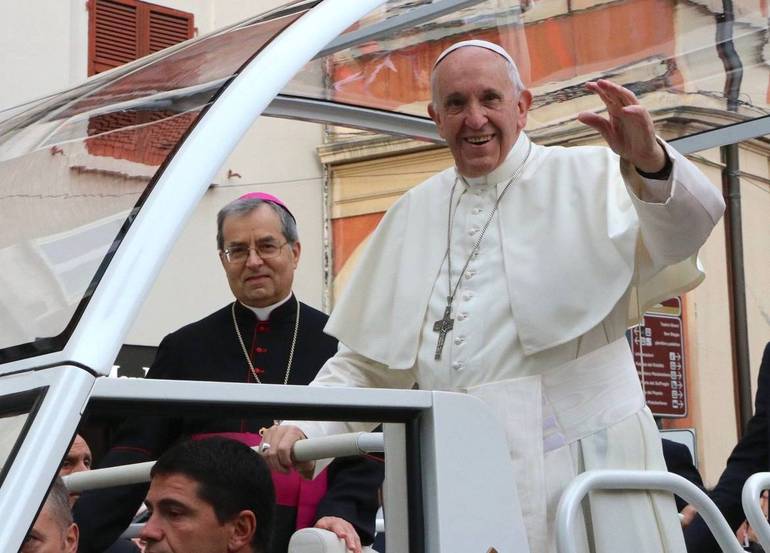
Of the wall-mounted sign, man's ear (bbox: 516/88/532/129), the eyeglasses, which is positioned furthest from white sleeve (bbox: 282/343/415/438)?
the wall-mounted sign

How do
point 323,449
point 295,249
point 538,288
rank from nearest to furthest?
point 323,449, point 538,288, point 295,249

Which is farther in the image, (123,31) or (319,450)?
(123,31)

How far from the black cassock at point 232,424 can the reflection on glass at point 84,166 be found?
23.8 inches

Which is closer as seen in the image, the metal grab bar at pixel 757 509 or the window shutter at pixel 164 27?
the metal grab bar at pixel 757 509

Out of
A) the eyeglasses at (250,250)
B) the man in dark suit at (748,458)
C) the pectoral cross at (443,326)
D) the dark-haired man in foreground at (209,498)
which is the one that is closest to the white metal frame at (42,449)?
the dark-haired man in foreground at (209,498)

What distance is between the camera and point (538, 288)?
3.33m

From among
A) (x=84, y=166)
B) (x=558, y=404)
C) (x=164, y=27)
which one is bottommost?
(x=558, y=404)

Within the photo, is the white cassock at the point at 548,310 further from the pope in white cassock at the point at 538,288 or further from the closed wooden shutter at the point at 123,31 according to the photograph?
the closed wooden shutter at the point at 123,31

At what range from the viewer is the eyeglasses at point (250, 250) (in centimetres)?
435

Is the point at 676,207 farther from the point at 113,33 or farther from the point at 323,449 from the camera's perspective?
the point at 113,33

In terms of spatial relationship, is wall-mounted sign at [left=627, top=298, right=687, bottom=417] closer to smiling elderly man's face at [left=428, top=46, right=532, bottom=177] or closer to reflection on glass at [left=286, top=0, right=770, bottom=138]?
reflection on glass at [left=286, top=0, right=770, bottom=138]

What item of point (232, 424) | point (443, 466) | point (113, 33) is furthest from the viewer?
point (113, 33)

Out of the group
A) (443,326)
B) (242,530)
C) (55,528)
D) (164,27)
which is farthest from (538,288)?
(164,27)

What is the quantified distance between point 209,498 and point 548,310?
827 millimetres
